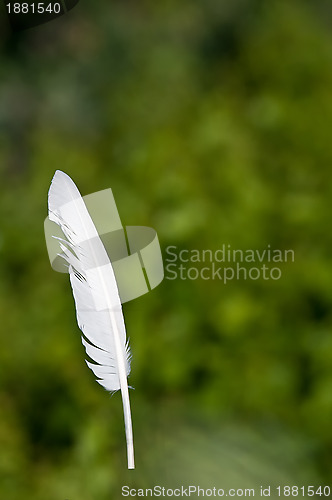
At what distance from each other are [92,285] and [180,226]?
0.27 m

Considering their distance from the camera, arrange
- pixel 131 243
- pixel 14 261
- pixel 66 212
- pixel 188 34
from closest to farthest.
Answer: pixel 66 212 < pixel 131 243 < pixel 14 261 < pixel 188 34

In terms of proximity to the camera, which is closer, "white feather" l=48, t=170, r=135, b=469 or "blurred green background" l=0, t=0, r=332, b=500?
"white feather" l=48, t=170, r=135, b=469

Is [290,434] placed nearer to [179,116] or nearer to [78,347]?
[78,347]

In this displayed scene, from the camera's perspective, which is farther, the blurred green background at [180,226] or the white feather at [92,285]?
the blurred green background at [180,226]

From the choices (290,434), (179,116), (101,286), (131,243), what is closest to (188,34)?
(179,116)

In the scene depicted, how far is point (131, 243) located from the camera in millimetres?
736

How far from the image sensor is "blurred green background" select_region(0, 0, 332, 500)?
75 centimetres

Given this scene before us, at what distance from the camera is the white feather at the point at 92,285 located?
60 cm

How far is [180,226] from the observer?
0.83 meters

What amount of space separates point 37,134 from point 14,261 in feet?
0.84

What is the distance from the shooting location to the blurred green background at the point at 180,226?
75cm

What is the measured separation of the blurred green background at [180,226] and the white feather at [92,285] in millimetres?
103

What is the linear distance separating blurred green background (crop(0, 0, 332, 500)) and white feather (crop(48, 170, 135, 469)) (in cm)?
10

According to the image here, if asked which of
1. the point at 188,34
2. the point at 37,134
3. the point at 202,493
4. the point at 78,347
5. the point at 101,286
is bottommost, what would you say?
the point at 202,493
